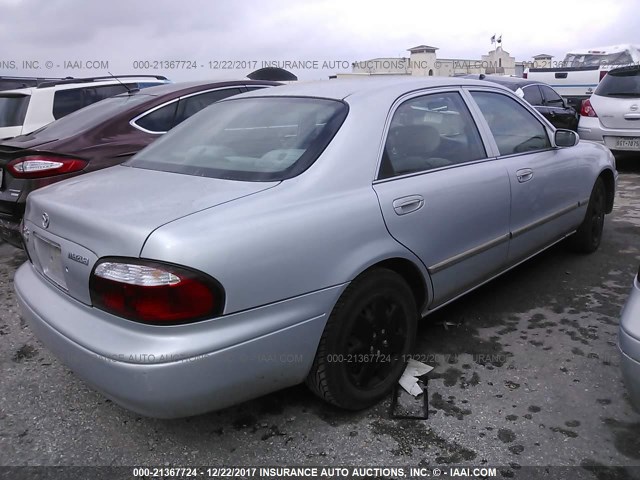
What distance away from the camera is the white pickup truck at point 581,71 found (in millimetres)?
14484

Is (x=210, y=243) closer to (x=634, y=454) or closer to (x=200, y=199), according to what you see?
(x=200, y=199)

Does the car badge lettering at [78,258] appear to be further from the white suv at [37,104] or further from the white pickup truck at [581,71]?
the white pickup truck at [581,71]

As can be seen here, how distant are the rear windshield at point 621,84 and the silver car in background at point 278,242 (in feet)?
19.4

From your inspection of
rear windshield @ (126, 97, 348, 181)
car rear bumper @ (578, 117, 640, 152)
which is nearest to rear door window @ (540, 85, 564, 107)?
car rear bumper @ (578, 117, 640, 152)

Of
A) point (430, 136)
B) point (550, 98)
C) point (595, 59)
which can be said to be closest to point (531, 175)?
point (430, 136)

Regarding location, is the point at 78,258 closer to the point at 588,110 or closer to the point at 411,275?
the point at 411,275

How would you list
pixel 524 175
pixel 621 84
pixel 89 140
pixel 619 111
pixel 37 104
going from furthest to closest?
pixel 621 84
pixel 619 111
pixel 37 104
pixel 89 140
pixel 524 175

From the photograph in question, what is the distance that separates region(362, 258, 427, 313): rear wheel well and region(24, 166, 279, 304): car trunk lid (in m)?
0.71

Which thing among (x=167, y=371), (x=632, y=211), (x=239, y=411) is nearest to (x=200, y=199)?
(x=167, y=371)

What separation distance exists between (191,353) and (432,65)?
1034 inches

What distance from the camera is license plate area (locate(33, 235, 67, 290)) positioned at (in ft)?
7.73

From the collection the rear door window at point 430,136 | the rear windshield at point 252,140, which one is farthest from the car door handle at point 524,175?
the rear windshield at point 252,140

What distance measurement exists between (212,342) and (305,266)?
0.47 metres

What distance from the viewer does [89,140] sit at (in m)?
4.26
